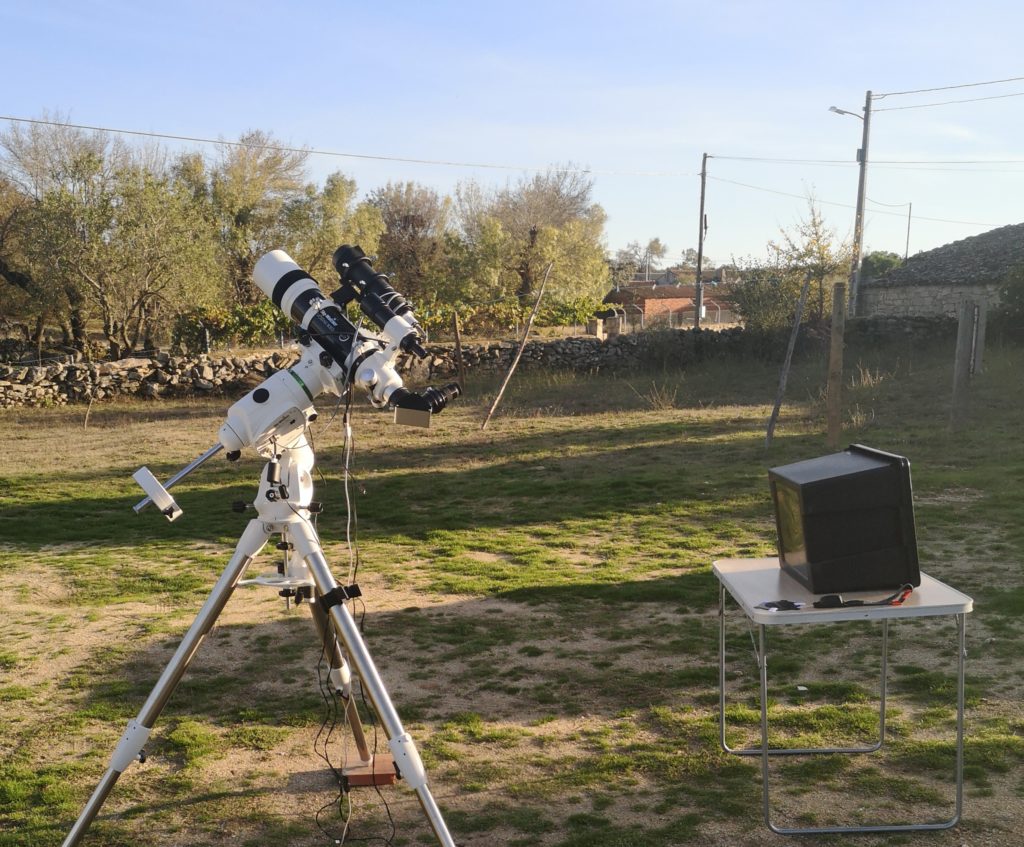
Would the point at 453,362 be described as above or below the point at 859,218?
below

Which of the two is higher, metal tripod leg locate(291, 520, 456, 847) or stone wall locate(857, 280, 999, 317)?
stone wall locate(857, 280, 999, 317)

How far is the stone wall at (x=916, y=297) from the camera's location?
27.5m

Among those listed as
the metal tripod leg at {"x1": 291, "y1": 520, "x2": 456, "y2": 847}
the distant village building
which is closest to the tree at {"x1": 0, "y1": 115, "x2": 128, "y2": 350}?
the metal tripod leg at {"x1": 291, "y1": 520, "x2": 456, "y2": 847}

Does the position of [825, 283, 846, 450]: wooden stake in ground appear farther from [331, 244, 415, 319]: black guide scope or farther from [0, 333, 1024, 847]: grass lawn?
[331, 244, 415, 319]: black guide scope

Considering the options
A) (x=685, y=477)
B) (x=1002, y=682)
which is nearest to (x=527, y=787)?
(x=1002, y=682)

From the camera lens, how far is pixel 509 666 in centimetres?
559

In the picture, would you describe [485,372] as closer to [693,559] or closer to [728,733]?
[693,559]

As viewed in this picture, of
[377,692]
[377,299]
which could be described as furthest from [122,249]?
[377,692]

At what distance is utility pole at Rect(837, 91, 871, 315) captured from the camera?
31.5m

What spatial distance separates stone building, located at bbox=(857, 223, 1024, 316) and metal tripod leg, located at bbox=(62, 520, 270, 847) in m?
25.5

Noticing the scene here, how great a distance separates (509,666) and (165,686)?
259 centimetres

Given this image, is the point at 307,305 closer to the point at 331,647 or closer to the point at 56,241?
the point at 331,647

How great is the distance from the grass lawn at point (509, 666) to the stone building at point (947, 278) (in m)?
17.6

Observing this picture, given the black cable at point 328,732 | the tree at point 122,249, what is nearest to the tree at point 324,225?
the tree at point 122,249
